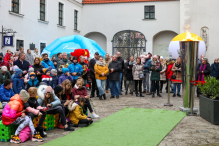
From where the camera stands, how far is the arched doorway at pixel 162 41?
28.8 metres

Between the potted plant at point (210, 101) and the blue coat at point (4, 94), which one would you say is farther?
the potted plant at point (210, 101)

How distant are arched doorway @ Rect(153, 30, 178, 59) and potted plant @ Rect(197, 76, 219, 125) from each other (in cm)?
2043

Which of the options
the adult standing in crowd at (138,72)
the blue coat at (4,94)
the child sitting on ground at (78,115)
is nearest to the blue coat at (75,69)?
the adult standing in crowd at (138,72)

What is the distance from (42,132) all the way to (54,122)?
849 millimetres

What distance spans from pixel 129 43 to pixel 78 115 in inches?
819

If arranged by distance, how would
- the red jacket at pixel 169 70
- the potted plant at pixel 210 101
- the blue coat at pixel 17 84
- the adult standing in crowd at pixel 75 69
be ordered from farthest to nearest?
the red jacket at pixel 169 70 → the adult standing in crowd at pixel 75 69 → the blue coat at pixel 17 84 → the potted plant at pixel 210 101

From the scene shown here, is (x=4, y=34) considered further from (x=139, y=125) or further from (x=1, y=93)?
(x=139, y=125)

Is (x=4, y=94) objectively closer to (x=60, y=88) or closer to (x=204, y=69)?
(x=60, y=88)

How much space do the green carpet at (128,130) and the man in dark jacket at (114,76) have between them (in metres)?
3.27

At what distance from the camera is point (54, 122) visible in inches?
284

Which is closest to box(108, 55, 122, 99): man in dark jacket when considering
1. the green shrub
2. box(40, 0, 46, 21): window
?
the green shrub

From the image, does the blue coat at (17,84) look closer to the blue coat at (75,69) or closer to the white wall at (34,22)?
the blue coat at (75,69)

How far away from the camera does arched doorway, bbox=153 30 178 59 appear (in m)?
28.8

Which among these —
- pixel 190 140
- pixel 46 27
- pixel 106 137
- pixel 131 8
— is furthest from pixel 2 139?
pixel 131 8
